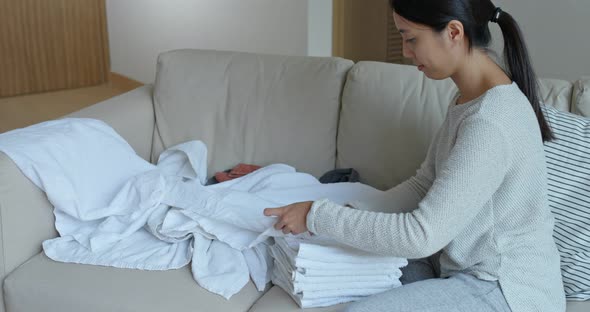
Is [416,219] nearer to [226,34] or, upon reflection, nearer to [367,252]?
[367,252]

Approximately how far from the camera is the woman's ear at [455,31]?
1373mm

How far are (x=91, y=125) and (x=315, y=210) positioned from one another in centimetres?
91

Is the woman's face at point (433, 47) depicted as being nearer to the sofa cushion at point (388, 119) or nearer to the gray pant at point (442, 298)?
the gray pant at point (442, 298)

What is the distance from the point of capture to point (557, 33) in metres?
2.99

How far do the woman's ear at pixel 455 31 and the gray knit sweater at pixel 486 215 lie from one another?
0.12 meters

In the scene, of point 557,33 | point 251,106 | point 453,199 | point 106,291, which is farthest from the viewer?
point 557,33

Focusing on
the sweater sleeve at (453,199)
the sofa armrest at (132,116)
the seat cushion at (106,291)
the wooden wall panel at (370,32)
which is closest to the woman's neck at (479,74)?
the sweater sleeve at (453,199)

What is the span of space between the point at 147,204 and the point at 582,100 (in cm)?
110

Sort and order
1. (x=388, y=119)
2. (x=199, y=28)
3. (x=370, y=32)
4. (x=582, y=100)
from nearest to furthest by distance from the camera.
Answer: (x=582, y=100) → (x=388, y=119) → (x=199, y=28) → (x=370, y=32)

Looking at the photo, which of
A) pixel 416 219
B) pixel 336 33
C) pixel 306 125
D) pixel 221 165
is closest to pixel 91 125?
pixel 221 165

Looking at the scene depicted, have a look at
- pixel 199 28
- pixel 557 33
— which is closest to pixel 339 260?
pixel 557 33

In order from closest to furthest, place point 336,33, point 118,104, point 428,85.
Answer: point 428,85
point 118,104
point 336,33

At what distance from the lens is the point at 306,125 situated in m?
2.13

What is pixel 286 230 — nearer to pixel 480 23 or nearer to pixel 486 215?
pixel 486 215
